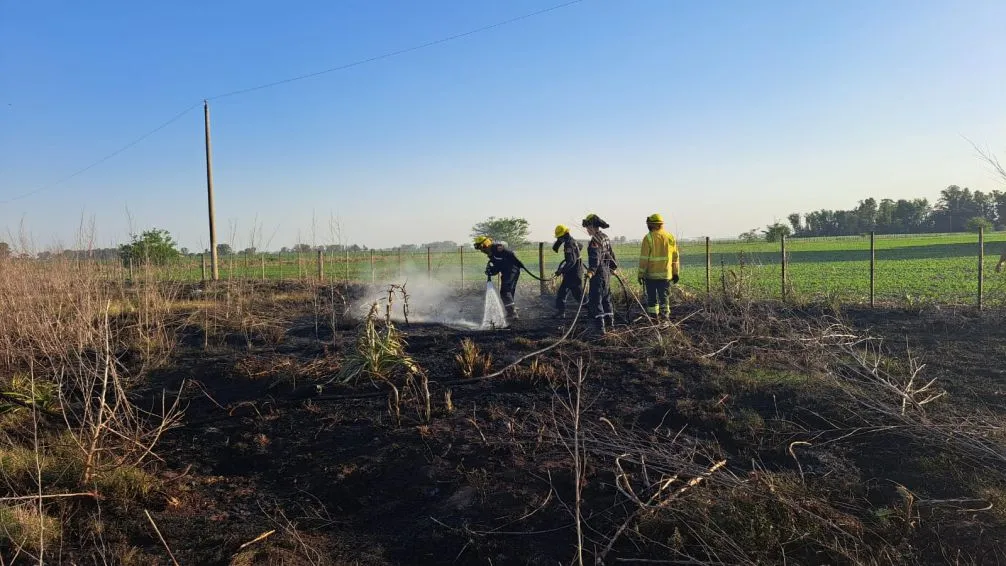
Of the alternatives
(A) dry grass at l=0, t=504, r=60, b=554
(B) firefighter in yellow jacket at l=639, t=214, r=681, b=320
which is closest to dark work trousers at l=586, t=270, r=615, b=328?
(B) firefighter in yellow jacket at l=639, t=214, r=681, b=320

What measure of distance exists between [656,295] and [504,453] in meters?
5.54

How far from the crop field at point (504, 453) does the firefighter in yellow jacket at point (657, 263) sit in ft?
3.54

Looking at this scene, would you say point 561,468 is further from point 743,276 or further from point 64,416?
point 743,276

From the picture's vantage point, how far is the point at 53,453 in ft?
16.6

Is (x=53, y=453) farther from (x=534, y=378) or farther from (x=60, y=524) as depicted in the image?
(x=534, y=378)

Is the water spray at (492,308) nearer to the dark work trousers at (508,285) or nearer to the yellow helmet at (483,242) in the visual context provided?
the dark work trousers at (508,285)

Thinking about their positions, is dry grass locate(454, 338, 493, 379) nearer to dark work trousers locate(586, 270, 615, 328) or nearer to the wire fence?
dark work trousers locate(586, 270, 615, 328)

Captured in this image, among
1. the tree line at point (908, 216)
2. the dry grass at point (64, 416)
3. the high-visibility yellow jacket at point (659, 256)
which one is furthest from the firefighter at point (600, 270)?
the tree line at point (908, 216)

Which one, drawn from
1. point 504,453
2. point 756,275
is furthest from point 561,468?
point 756,275

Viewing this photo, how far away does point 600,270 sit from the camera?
30.5 ft

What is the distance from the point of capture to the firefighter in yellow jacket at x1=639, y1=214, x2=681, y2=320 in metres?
9.38

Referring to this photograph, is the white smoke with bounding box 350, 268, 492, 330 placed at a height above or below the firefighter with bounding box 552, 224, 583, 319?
below

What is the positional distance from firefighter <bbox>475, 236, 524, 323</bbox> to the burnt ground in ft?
11.0

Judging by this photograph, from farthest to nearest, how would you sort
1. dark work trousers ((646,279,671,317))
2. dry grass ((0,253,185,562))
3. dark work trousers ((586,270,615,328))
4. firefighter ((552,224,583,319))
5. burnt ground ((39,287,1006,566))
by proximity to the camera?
firefighter ((552,224,583,319)), dark work trousers ((646,279,671,317)), dark work trousers ((586,270,615,328)), dry grass ((0,253,185,562)), burnt ground ((39,287,1006,566))
